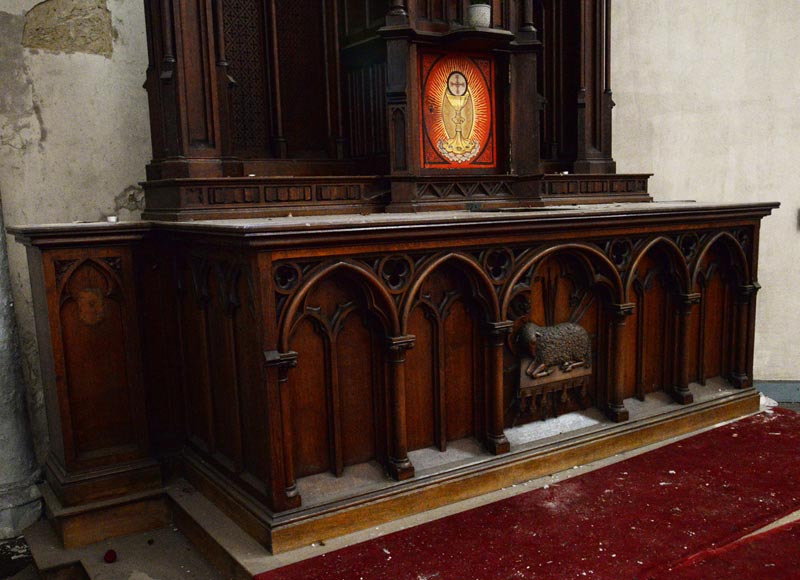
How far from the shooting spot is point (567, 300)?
10.4 ft

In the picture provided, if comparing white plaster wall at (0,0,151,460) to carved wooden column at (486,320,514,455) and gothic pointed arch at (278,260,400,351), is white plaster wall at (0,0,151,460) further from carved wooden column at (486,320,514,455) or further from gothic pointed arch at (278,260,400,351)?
carved wooden column at (486,320,514,455)

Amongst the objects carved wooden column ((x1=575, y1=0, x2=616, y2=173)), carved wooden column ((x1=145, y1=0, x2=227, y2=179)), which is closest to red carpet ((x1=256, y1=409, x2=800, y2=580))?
carved wooden column ((x1=145, y1=0, x2=227, y2=179))

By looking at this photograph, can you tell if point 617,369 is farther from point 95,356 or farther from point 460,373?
point 95,356

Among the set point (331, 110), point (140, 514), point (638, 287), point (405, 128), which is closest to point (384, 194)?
point (405, 128)

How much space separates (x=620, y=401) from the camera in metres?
3.26

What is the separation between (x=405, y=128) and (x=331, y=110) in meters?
0.73

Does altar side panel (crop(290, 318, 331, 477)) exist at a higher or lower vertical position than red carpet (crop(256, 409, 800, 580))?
higher

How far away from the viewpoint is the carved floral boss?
342 centimetres

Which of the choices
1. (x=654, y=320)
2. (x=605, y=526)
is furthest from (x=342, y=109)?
(x=605, y=526)

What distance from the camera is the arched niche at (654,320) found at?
11.1ft

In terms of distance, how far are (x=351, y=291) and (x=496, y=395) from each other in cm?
74

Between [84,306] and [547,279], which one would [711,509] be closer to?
[547,279]

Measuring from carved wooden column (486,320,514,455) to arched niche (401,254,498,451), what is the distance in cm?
3

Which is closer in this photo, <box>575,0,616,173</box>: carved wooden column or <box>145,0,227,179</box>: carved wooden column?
<box>145,0,227,179</box>: carved wooden column
